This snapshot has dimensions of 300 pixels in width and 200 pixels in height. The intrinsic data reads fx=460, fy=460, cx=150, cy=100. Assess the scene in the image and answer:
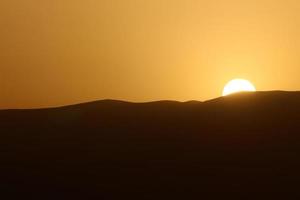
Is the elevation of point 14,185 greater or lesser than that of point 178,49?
lesser

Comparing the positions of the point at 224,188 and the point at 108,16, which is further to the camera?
the point at 108,16

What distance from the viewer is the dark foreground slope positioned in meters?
0.59

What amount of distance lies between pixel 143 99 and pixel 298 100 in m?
0.95

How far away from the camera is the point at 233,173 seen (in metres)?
0.60

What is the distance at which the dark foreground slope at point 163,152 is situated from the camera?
23.2 inches

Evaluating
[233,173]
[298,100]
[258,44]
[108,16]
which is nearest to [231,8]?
[258,44]

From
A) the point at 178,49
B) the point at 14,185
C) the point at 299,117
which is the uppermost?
the point at 178,49

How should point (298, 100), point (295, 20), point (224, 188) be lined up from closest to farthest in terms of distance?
point (224, 188) < point (298, 100) < point (295, 20)

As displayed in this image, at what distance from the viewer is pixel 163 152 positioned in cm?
63

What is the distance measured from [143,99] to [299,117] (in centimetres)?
98

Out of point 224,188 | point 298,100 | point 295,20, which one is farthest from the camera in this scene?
point 295,20

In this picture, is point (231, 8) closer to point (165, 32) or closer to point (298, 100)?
point (165, 32)

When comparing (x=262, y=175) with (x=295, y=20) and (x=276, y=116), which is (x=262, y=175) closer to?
(x=276, y=116)

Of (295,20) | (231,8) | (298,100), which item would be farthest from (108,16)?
(298,100)
